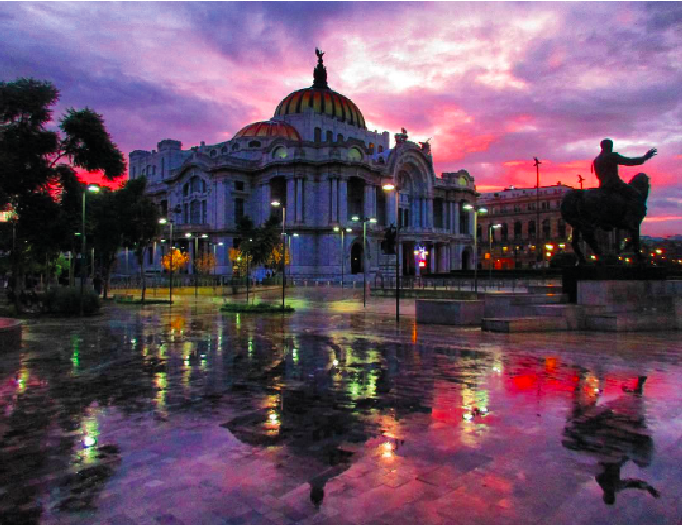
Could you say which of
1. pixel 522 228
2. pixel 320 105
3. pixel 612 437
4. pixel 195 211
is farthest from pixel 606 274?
pixel 522 228

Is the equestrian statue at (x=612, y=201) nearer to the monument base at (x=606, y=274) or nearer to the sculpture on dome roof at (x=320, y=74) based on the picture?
the monument base at (x=606, y=274)

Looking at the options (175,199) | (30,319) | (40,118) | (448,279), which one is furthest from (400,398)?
(175,199)

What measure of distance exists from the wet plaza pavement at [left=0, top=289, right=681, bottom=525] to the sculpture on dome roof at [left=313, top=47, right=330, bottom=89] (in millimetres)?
119213

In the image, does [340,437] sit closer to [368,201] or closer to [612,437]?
[612,437]

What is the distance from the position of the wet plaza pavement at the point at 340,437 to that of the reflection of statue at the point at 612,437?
27 millimetres

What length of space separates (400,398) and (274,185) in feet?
267

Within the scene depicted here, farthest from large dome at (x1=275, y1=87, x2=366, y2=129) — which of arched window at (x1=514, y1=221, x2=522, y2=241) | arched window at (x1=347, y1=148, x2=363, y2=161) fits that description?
arched window at (x1=514, y1=221, x2=522, y2=241)

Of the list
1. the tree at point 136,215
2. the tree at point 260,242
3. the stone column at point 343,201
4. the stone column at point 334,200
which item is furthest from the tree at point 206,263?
the tree at point 136,215

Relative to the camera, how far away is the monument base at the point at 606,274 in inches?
798

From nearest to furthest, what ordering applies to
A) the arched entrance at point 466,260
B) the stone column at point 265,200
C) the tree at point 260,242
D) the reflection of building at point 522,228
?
the tree at point 260,242, the stone column at point 265,200, the reflection of building at point 522,228, the arched entrance at point 466,260

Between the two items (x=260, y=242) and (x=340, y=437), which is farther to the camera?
(x=260, y=242)

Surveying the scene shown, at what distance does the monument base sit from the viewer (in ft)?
66.5

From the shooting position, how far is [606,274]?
20.2 metres

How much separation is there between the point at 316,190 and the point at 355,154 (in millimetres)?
8477
